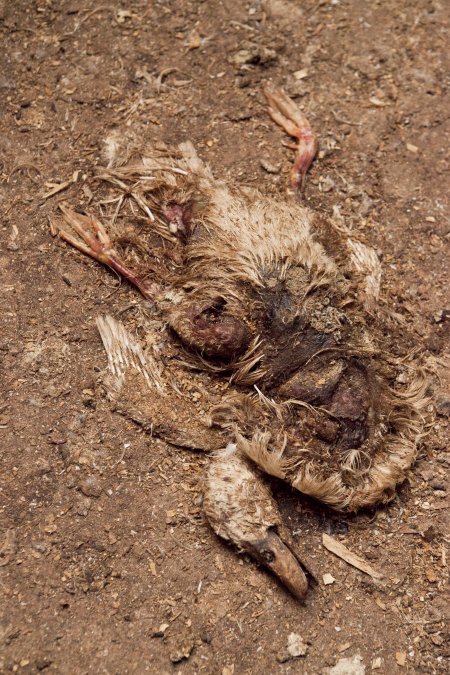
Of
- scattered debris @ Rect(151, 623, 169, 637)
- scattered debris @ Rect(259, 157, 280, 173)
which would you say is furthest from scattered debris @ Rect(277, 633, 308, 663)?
scattered debris @ Rect(259, 157, 280, 173)

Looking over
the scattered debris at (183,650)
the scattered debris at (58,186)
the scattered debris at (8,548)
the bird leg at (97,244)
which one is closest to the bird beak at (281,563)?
the scattered debris at (183,650)

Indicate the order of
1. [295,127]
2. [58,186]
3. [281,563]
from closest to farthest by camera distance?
[281,563] < [58,186] < [295,127]

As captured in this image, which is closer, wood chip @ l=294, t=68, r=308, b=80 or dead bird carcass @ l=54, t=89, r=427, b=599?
dead bird carcass @ l=54, t=89, r=427, b=599

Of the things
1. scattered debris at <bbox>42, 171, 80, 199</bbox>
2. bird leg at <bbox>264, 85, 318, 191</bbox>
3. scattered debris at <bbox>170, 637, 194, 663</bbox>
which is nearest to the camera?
scattered debris at <bbox>170, 637, 194, 663</bbox>

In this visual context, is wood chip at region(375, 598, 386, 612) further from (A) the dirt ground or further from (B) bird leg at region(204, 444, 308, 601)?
(B) bird leg at region(204, 444, 308, 601)

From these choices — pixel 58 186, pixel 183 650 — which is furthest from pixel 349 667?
pixel 58 186

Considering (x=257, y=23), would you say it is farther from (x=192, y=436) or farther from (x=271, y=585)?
(x=271, y=585)

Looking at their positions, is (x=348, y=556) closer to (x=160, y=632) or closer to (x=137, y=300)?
(x=160, y=632)
